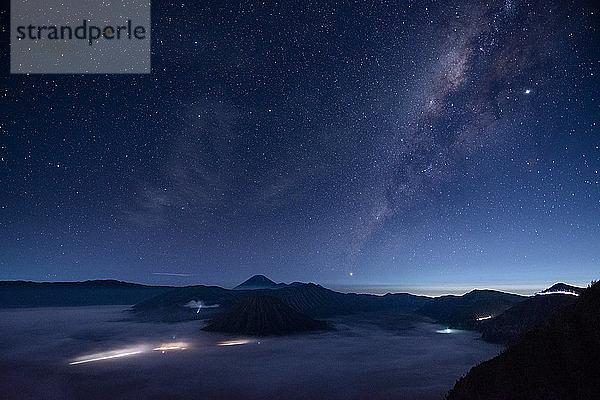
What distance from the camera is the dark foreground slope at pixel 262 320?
416 ft

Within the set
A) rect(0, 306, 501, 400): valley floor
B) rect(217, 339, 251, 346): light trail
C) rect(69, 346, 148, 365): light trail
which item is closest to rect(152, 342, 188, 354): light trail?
rect(0, 306, 501, 400): valley floor

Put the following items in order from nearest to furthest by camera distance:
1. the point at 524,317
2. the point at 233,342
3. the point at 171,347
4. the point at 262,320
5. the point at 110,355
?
the point at 110,355
the point at 524,317
the point at 171,347
the point at 233,342
the point at 262,320

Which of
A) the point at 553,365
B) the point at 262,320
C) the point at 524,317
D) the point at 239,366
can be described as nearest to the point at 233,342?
the point at 262,320

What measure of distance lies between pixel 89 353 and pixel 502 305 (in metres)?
167

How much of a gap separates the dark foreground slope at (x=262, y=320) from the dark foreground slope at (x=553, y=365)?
112 meters

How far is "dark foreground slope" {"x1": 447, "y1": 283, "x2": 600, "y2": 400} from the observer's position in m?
17.7

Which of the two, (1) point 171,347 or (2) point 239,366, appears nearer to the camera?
(2) point 239,366

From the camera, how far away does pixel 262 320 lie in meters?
131

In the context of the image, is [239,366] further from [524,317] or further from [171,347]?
[524,317]

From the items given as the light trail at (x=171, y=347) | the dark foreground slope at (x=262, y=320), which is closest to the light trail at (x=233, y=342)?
the light trail at (x=171, y=347)

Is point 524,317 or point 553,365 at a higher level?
point 553,365

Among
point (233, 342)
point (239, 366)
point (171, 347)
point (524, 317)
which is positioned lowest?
point (233, 342)

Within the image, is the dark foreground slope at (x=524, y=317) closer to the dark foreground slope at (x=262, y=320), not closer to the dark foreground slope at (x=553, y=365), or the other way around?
the dark foreground slope at (x=262, y=320)

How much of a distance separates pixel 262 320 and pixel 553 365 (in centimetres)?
12182
